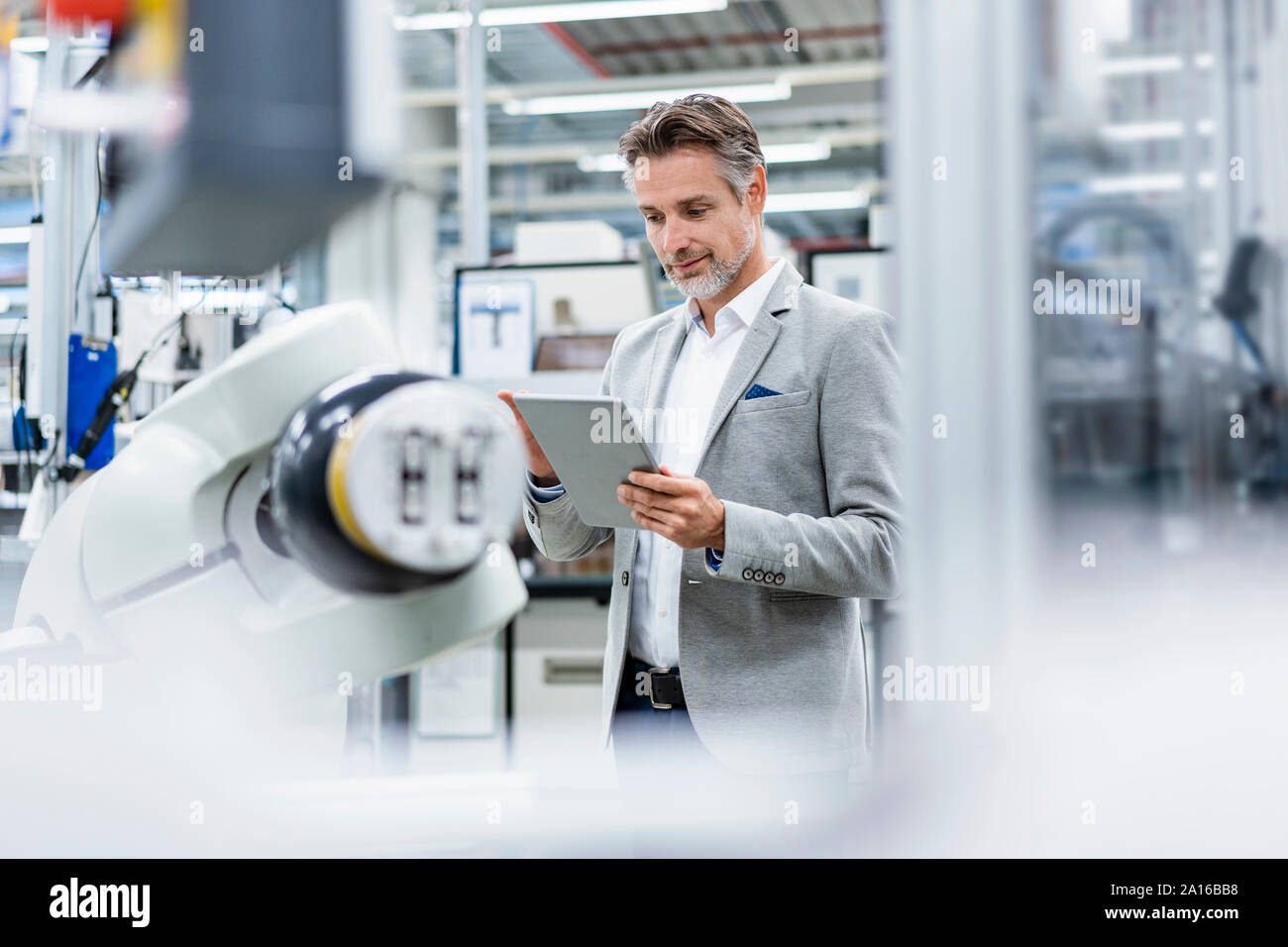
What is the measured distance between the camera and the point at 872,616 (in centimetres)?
284

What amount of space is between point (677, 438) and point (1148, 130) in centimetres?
74

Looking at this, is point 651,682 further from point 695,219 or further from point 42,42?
point 42,42

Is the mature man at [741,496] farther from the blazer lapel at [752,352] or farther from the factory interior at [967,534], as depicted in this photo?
the factory interior at [967,534]

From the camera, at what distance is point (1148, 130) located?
→ 1.32 ft

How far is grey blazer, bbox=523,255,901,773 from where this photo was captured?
985mm

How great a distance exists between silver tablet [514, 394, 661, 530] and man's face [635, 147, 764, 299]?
28 cm

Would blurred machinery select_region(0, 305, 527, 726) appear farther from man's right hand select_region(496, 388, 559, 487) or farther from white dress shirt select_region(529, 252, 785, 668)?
white dress shirt select_region(529, 252, 785, 668)

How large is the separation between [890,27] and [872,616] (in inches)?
99.7

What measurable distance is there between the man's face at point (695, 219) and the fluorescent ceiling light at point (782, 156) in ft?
22.4

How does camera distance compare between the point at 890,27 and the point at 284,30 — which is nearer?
the point at 284,30

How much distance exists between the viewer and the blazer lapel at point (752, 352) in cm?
104

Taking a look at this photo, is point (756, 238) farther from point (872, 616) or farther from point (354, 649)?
point (872, 616)

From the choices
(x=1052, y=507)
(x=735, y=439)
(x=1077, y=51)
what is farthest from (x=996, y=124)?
(x=735, y=439)
